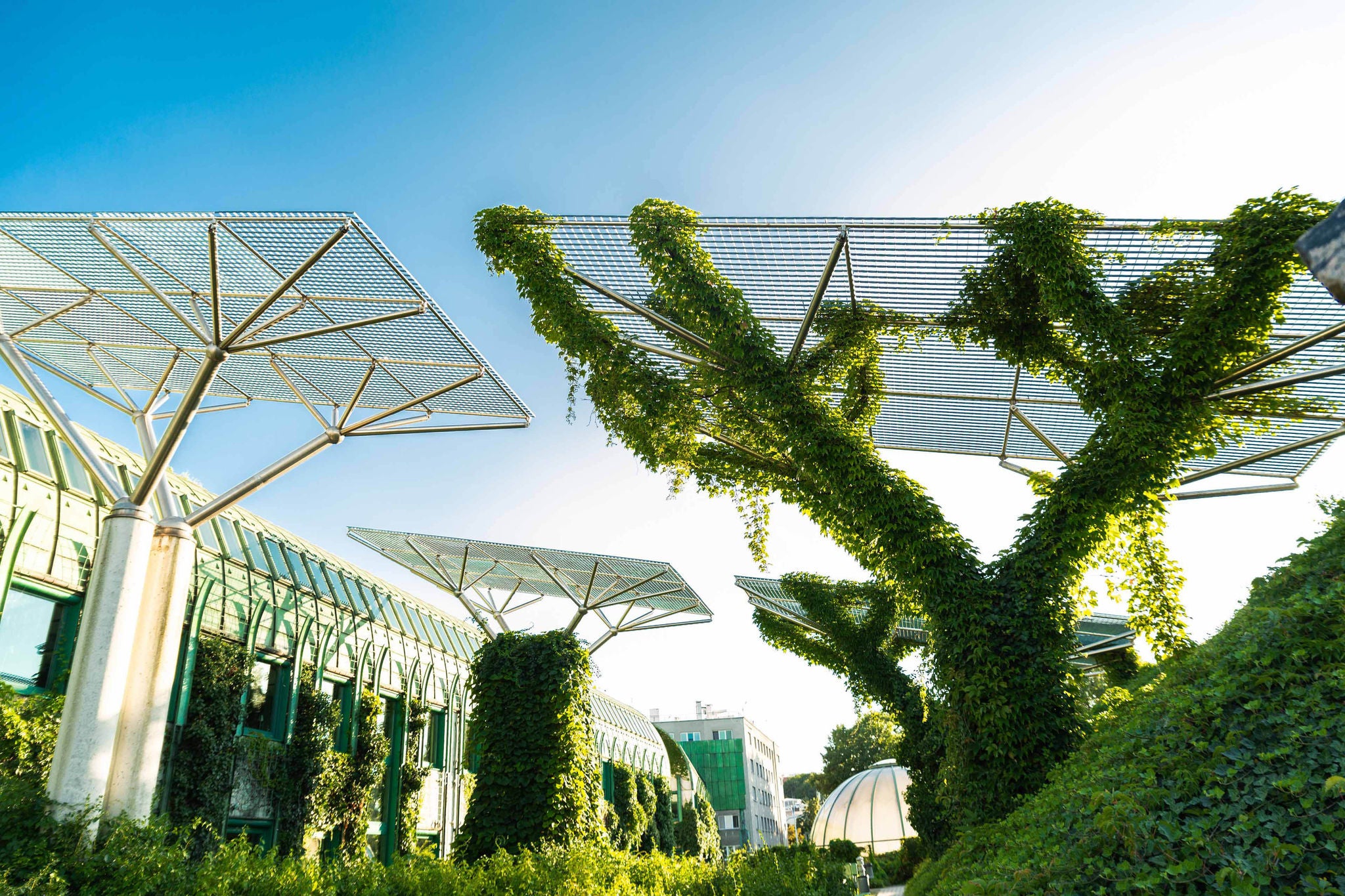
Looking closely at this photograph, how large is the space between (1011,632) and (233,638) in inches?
673

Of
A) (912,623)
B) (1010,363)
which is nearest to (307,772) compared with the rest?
(1010,363)

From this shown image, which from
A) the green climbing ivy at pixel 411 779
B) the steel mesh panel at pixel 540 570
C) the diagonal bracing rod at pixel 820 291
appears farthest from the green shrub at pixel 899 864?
the diagonal bracing rod at pixel 820 291

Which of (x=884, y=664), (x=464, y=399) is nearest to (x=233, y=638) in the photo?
(x=464, y=399)

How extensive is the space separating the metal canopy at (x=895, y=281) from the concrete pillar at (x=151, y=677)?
8.96 meters

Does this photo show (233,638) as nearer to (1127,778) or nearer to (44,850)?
(44,850)

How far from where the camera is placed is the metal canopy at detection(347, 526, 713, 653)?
26.8 m

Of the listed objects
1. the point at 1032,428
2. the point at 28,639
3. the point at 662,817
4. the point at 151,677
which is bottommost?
the point at 662,817

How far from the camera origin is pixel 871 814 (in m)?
50.5

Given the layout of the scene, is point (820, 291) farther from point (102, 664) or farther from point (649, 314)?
point (102, 664)

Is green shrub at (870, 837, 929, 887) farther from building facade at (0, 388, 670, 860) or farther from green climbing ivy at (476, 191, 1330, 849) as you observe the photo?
green climbing ivy at (476, 191, 1330, 849)

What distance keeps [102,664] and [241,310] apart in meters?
7.61

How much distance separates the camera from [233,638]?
19250mm

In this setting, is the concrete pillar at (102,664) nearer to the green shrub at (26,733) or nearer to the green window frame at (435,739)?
the green shrub at (26,733)

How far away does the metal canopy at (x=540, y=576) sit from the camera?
26.8 m
